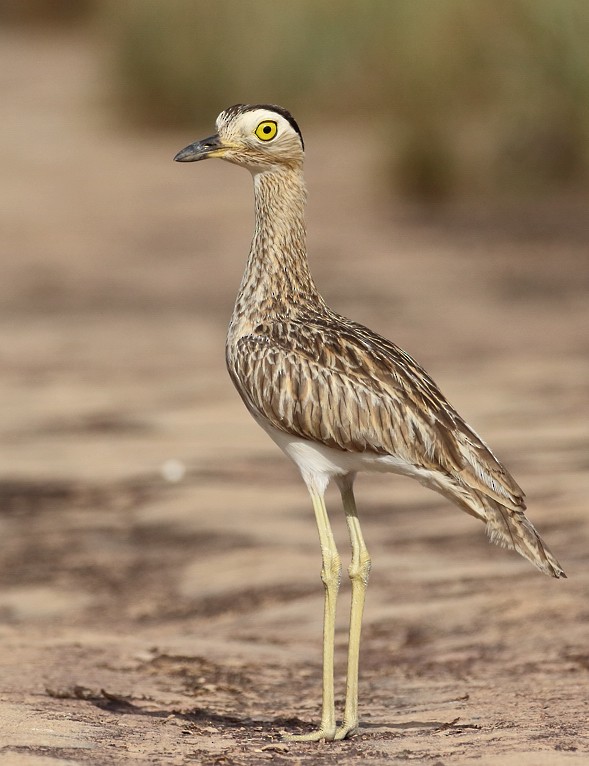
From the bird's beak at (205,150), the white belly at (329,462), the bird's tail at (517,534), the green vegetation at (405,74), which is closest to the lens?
the bird's tail at (517,534)

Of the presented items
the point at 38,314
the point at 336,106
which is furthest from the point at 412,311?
the point at 336,106

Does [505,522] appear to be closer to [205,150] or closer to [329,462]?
[329,462]

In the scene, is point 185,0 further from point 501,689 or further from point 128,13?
point 501,689

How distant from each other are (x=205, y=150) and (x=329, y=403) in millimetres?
973

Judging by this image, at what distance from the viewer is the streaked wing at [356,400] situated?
425cm

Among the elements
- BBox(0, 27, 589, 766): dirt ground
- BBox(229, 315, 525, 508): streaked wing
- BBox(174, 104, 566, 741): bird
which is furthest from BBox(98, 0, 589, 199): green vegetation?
BBox(229, 315, 525, 508): streaked wing

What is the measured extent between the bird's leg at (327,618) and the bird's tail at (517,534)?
1.60ft

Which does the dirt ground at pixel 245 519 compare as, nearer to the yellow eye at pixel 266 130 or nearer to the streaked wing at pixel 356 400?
the streaked wing at pixel 356 400

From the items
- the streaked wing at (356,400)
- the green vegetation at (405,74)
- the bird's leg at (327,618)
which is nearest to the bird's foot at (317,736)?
the bird's leg at (327,618)

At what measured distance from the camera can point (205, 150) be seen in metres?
4.68

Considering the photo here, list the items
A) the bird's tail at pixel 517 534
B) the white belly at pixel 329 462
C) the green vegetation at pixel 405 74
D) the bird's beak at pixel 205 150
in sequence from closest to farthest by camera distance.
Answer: the bird's tail at pixel 517 534, the white belly at pixel 329 462, the bird's beak at pixel 205 150, the green vegetation at pixel 405 74

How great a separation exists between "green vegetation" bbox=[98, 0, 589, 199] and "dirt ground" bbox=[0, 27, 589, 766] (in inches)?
43.5

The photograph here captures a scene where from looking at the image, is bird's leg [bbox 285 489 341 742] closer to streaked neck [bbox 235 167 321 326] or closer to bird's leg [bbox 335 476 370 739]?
bird's leg [bbox 335 476 370 739]

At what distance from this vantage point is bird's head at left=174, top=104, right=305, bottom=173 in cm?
468
